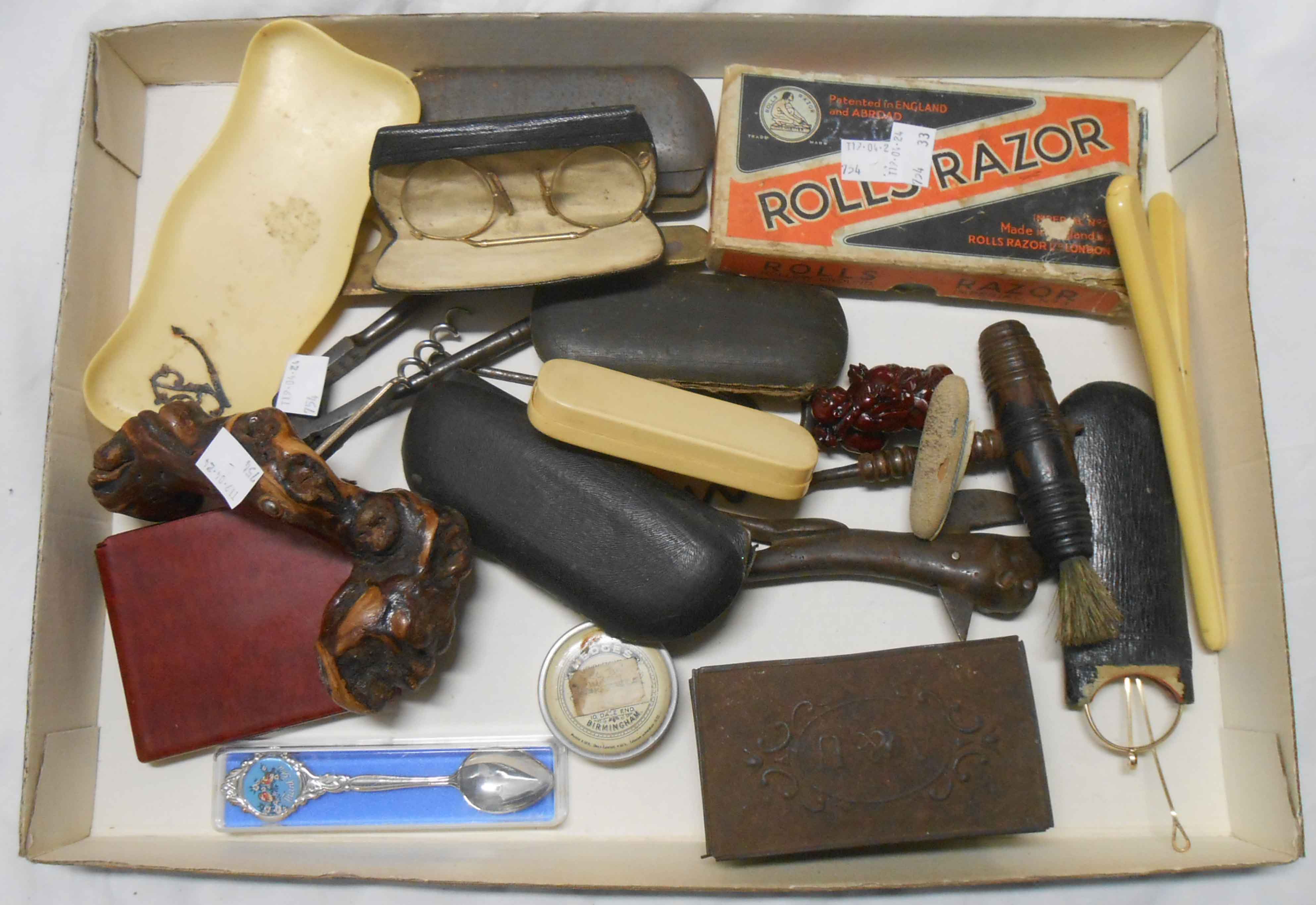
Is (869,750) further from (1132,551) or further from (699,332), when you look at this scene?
(699,332)

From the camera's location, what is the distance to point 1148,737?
1552mm

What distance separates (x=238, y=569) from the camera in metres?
1.48

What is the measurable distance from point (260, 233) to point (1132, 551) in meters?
1.59

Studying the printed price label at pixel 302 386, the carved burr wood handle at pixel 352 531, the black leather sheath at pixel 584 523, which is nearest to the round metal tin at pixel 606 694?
the black leather sheath at pixel 584 523

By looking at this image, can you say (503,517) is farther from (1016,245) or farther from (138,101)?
(138,101)

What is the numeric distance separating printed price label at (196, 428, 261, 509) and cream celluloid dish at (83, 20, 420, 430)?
25 cm

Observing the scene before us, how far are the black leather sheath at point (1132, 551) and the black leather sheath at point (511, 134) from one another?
86 centimetres

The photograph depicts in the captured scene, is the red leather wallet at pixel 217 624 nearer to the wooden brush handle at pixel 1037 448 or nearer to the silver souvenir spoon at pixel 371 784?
the silver souvenir spoon at pixel 371 784

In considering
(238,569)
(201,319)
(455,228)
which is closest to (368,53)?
(455,228)

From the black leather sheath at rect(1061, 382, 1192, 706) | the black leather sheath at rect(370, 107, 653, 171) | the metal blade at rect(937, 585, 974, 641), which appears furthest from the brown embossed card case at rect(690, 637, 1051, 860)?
the black leather sheath at rect(370, 107, 653, 171)

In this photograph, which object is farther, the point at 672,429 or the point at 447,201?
the point at 447,201

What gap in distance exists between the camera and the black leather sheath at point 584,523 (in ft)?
4.66

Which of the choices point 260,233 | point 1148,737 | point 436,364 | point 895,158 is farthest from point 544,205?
point 1148,737

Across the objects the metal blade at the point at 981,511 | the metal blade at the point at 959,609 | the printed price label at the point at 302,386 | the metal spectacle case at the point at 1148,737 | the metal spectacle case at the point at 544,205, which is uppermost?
the metal spectacle case at the point at 544,205
